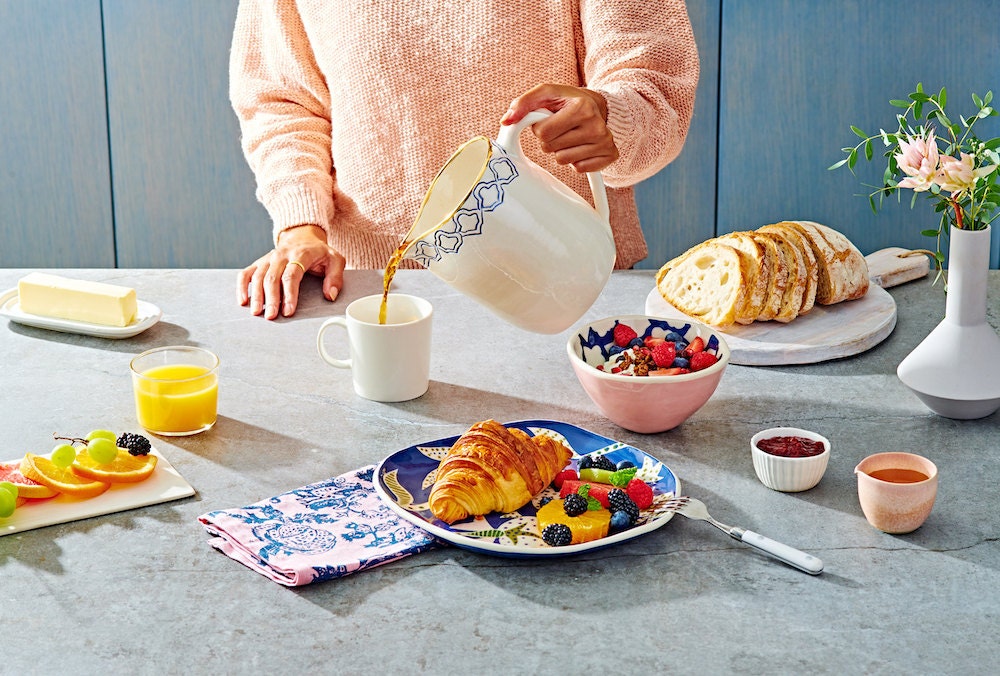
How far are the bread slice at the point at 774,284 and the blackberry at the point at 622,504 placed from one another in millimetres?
549

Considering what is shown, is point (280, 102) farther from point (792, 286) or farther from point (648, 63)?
point (792, 286)

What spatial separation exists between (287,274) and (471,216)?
0.69 m

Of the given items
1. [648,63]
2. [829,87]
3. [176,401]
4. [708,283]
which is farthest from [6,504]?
[829,87]

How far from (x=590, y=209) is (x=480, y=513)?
1.16 feet

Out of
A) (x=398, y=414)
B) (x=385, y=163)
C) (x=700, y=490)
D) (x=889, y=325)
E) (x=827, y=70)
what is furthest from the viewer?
(x=827, y=70)

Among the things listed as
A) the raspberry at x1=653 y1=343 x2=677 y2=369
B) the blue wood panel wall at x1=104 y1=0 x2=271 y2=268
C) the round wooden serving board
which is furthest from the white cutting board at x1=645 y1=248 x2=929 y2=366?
the blue wood panel wall at x1=104 y1=0 x2=271 y2=268

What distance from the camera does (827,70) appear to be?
2867 millimetres

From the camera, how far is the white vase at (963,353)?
3.86ft

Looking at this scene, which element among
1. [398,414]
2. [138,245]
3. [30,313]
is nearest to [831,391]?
[398,414]

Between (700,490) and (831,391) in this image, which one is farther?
(831,391)

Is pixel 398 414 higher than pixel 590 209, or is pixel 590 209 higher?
pixel 590 209

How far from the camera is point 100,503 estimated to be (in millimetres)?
1040

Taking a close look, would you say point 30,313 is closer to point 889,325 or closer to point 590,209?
point 590,209

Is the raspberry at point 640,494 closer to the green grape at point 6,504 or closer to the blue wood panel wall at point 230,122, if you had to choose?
the green grape at point 6,504
